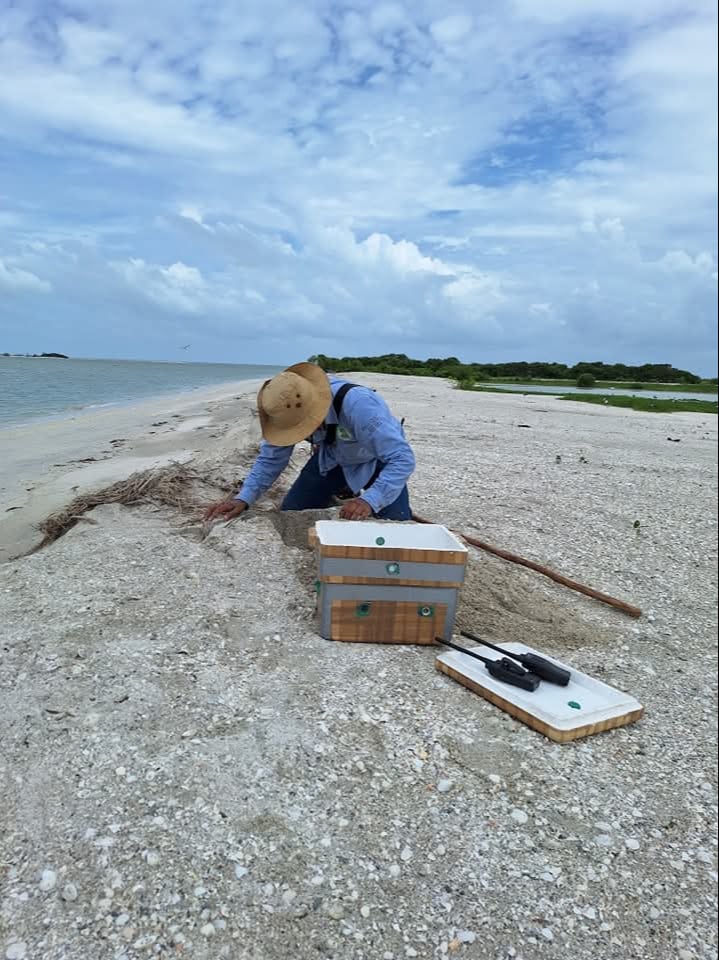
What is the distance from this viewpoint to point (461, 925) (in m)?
2.54

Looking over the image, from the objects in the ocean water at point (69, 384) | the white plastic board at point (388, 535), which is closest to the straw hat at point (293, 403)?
the white plastic board at point (388, 535)

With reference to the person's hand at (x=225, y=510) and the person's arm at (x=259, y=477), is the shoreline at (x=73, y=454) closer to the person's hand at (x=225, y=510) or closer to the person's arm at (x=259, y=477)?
the person's hand at (x=225, y=510)

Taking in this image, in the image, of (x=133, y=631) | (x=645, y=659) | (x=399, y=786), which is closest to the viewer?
(x=399, y=786)

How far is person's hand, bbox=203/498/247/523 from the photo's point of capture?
16.2 ft

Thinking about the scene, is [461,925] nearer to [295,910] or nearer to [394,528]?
[295,910]

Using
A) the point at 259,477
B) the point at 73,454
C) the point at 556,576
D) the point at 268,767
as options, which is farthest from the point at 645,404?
the point at 73,454

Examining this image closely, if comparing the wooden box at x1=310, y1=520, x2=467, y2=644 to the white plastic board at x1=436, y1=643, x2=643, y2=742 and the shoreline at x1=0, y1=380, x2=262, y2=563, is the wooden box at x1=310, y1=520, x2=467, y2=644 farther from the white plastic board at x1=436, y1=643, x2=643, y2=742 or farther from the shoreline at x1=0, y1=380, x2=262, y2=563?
the shoreline at x1=0, y1=380, x2=262, y2=563

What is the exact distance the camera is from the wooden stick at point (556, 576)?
566 cm

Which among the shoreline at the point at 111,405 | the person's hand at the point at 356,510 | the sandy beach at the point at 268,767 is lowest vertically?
the sandy beach at the point at 268,767

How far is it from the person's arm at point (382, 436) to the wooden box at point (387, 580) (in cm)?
70

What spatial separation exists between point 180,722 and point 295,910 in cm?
107

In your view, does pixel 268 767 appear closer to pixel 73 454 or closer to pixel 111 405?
pixel 73 454

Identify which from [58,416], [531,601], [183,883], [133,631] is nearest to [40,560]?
[133,631]

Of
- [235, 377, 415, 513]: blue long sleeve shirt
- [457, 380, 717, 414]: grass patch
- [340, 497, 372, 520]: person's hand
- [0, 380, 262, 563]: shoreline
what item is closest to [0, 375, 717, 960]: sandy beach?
[0, 380, 262, 563]: shoreline
